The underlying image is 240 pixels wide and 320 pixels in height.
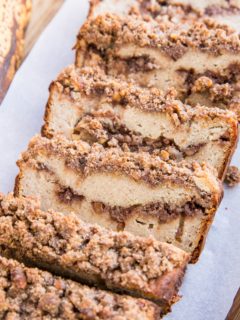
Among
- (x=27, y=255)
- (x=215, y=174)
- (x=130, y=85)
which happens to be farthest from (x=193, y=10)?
(x=27, y=255)

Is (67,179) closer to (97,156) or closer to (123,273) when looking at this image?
(97,156)

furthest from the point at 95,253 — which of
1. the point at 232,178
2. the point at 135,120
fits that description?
the point at 232,178

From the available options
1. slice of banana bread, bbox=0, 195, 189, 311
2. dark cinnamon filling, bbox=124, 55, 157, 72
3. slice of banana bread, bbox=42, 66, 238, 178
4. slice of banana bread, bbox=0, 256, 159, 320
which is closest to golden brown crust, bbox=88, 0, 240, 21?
dark cinnamon filling, bbox=124, 55, 157, 72

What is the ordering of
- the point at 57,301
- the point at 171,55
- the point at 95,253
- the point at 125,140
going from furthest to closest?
the point at 171,55 < the point at 125,140 < the point at 95,253 < the point at 57,301

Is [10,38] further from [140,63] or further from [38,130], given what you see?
[140,63]

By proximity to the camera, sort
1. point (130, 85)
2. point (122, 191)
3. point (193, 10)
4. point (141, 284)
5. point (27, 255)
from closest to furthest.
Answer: point (141, 284) < point (27, 255) < point (122, 191) < point (130, 85) < point (193, 10)

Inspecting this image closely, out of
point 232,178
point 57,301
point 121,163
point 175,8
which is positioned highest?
point 175,8

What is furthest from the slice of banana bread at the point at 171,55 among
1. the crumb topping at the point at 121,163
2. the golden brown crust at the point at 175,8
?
the crumb topping at the point at 121,163
